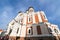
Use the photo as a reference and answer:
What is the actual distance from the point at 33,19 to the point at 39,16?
275cm

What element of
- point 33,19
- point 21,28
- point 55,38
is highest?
point 33,19

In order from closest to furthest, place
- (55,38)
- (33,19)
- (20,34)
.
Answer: (55,38), (20,34), (33,19)

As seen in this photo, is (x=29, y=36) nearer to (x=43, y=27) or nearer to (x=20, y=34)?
(x=20, y=34)

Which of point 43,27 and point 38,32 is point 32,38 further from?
point 43,27

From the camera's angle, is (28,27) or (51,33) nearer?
(51,33)

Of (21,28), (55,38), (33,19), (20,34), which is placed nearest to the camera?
(55,38)

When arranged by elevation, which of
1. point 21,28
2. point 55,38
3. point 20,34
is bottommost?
point 55,38

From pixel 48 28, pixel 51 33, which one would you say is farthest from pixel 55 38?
pixel 48 28

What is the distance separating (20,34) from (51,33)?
344 inches

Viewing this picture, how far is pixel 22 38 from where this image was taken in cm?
2916

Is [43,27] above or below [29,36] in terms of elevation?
above

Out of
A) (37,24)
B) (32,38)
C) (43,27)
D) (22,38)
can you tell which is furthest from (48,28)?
(22,38)

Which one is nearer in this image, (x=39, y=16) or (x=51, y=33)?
(x=51, y=33)

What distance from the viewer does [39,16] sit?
36.7 metres
